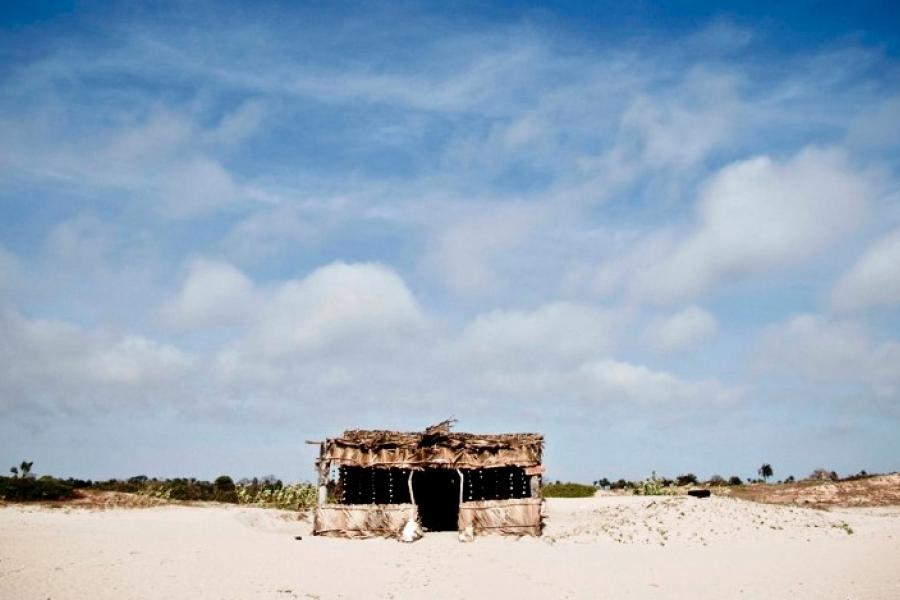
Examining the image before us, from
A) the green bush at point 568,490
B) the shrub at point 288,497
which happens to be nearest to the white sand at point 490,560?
the shrub at point 288,497

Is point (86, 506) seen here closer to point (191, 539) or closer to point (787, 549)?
point (191, 539)

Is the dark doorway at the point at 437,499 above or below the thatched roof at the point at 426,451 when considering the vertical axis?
below

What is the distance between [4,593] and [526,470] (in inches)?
719

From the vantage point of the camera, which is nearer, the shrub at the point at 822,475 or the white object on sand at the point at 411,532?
the white object on sand at the point at 411,532

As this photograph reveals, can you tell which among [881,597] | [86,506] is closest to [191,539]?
[86,506]

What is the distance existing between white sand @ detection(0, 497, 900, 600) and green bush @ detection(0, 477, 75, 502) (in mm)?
11337

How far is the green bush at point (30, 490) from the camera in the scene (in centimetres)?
3988

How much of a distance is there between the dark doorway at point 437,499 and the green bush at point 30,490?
74.9 feet

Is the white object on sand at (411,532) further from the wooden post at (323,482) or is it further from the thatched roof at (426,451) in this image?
the wooden post at (323,482)

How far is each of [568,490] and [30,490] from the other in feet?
116

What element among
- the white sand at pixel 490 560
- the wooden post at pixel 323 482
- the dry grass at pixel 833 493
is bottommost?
the white sand at pixel 490 560

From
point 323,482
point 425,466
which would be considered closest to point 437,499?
point 425,466

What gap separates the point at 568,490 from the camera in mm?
51219

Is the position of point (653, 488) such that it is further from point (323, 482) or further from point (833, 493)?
point (323, 482)
